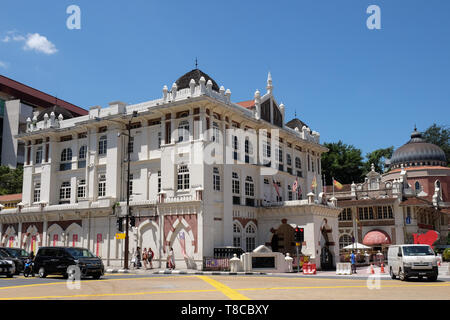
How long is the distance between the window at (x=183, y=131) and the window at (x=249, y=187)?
23.0 feet

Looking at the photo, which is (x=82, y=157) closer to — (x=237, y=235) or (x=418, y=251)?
(x=237, y=235)

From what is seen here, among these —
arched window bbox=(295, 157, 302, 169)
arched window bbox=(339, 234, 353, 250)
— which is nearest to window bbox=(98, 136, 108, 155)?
arched window bbox=(295, 157, 302, 169)

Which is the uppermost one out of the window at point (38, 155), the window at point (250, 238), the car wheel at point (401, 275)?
the window at point (38, 155)

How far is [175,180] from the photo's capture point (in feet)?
124

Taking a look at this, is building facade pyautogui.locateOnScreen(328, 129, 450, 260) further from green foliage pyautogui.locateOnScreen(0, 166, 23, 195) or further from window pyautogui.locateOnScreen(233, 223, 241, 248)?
green foliage pyautogui.locateOnScreen(0, 166, 23, 195)

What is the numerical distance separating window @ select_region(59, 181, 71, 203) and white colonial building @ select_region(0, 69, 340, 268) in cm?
10

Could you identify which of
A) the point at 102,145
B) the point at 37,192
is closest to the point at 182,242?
the point at 102,145

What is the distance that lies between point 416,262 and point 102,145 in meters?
30.2

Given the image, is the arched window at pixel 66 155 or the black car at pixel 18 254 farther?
the arched window at pixel 66 155

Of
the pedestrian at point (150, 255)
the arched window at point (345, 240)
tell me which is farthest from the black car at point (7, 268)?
the arched window at point (345, 240)

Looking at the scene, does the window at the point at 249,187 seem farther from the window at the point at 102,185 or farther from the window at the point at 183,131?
the window at the point at 102,185

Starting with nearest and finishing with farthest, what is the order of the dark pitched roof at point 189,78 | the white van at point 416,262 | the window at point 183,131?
the white van at point 416,262
the window at point 183,131
the dark pitched roof at point 189,78

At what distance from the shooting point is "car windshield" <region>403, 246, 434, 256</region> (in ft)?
78.2

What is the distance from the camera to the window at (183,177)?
37.6m
